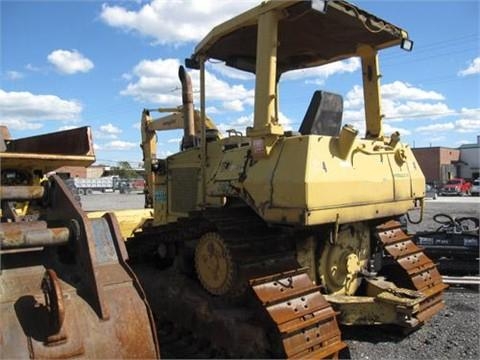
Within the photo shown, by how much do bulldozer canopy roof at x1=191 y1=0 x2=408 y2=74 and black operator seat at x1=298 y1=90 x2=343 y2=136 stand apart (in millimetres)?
737

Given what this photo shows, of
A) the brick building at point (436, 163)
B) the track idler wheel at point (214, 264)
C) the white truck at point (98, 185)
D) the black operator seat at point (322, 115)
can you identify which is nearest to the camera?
the track idler wheel at point (214, 264)

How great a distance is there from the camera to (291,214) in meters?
4.20

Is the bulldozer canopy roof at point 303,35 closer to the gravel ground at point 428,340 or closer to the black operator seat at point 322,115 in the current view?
the black operator seat at point 322,115

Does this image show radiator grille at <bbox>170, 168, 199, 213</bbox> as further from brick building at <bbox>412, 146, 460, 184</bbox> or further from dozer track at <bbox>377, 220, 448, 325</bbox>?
brick building at <bbox>412, 146, 460, 184</bbox>

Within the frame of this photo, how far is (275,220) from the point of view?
4.35 meters

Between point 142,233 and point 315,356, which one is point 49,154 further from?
point 315,356

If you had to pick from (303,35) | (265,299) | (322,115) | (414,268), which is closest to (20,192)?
(265,299)

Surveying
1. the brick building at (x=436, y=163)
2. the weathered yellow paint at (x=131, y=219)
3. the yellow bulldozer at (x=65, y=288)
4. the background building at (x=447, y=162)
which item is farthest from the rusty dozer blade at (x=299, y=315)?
the brick building at (x=436, y=163)

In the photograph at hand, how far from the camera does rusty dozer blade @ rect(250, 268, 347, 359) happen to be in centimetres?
400

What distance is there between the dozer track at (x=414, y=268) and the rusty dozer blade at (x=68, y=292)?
3581 millimetres

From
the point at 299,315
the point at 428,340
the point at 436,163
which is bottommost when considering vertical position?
the point at 428,340

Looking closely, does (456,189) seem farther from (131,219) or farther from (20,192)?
(20,192)

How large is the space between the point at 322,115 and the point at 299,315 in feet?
6.82

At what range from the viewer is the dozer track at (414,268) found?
5.66 meters
